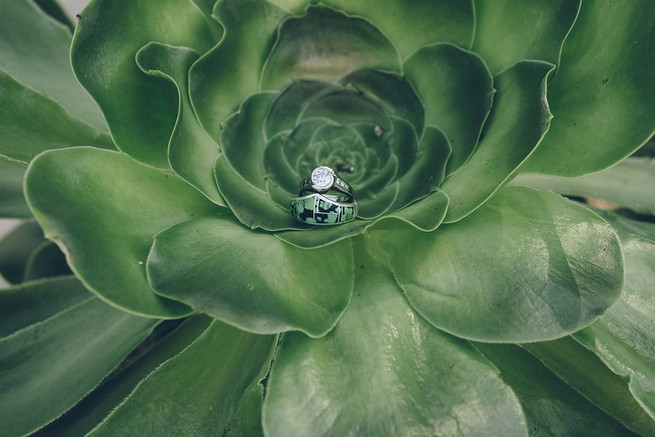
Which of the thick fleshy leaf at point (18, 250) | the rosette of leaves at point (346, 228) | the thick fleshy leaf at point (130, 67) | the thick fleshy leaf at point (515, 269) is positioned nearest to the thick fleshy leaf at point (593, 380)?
the rosette of leaves at point (346, 228)

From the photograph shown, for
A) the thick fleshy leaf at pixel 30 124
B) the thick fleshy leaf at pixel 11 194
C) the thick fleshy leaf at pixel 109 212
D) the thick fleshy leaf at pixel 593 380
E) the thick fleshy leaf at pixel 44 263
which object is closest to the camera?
the thick fleshy leaf at pixel 109 212

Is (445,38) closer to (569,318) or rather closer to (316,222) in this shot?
(316,222)

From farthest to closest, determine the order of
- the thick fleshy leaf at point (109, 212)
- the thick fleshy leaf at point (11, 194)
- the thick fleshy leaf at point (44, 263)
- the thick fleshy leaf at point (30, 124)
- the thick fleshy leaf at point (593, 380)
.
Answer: the thick fleshy leaf at point (44, 263), the thick fleshy leaf at point (11, 194), the thick fleshy leaf at point (30, 124), the thick fleshy leaf at point (593, 380), the thick fleshy leaf at point (109, 212)

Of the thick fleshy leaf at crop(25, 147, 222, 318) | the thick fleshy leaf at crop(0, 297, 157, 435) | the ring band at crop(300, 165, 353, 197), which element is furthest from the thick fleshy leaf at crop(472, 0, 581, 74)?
the thick fleshy leaf at crop(0, 297, 157, 435)

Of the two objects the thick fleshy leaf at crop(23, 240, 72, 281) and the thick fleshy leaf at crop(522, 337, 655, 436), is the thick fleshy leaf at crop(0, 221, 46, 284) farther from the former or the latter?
the thick fleshy leaf at crop(522, 337, 655, 436)

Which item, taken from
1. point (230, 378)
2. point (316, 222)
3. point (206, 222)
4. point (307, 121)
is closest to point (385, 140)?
point (307, 121)

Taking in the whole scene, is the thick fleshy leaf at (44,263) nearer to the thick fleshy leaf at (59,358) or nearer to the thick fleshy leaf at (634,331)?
the thick fleshy leaf at (59,358)
